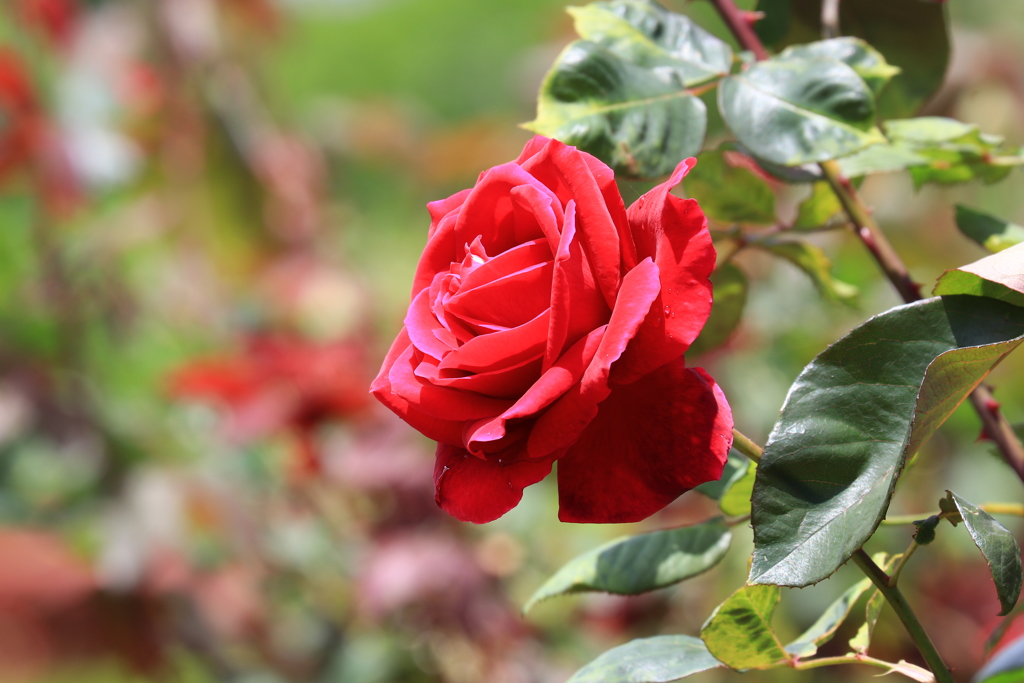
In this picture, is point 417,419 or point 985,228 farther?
point 985,228

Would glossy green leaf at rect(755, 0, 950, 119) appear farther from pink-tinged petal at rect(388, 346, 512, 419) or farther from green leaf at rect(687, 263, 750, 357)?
pink-tinged petal at rect(388, 346, 512, 419)

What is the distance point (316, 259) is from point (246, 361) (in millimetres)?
541

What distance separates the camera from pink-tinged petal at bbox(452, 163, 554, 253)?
25 centimetres

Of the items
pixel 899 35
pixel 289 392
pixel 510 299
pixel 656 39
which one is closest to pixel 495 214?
pixel 510 299

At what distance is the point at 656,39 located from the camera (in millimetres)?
344

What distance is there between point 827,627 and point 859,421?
102 millimetres

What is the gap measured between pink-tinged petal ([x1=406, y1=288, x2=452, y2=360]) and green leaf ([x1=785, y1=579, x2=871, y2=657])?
0.54 ft

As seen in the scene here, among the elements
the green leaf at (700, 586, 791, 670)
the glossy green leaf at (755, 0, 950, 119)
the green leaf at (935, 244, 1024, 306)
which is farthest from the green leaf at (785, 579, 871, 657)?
the glossy green leaf at (755, 0, 950, 119)

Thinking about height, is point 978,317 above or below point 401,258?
above

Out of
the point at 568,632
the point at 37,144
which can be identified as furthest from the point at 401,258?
the point at 568,632

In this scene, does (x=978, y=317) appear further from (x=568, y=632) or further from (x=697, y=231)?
(x=568, y=632)

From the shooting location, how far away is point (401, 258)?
9.61 feet

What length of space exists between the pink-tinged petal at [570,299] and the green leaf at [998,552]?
109 mm

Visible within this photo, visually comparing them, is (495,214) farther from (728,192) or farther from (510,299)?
(728,192)
